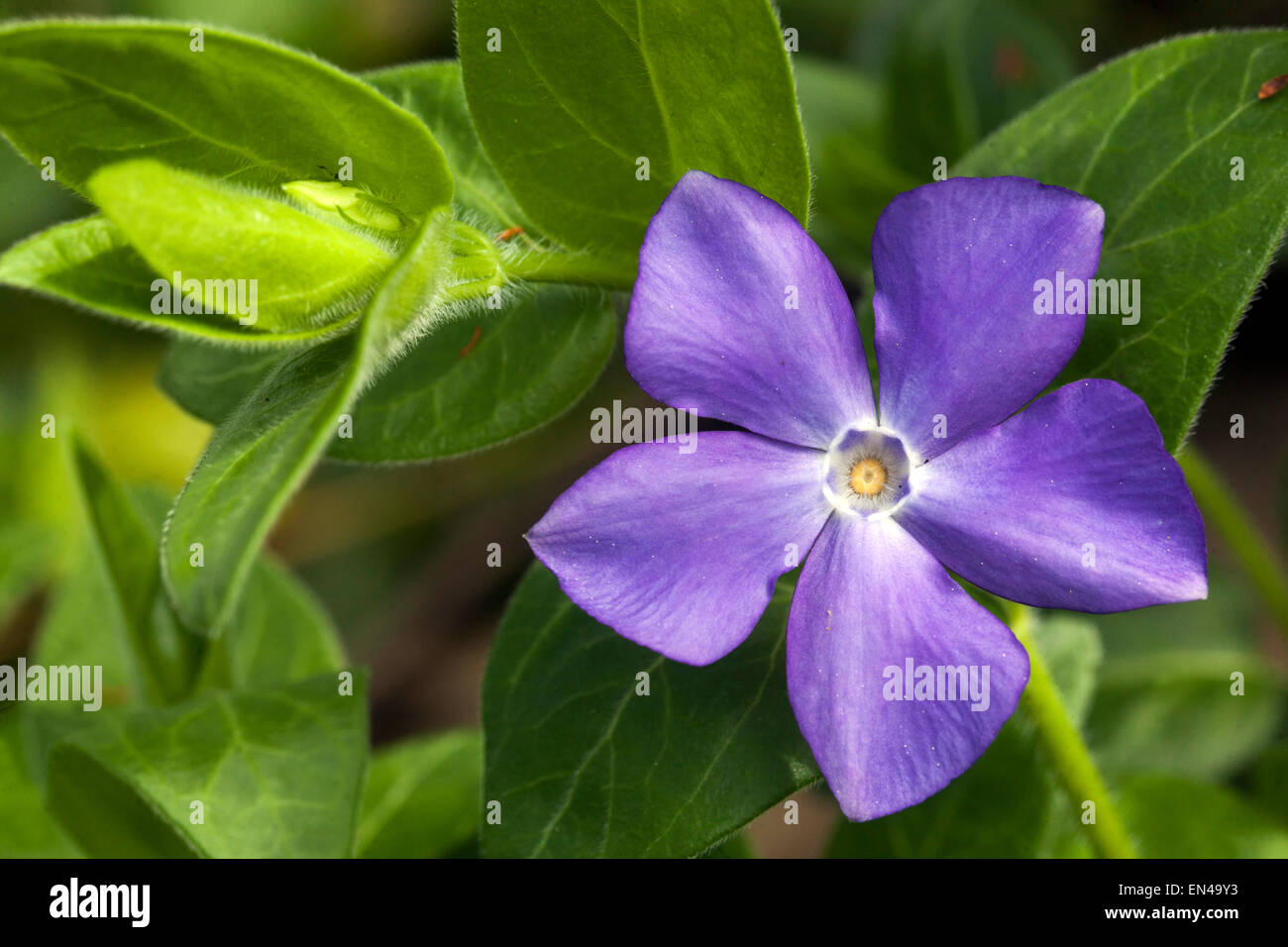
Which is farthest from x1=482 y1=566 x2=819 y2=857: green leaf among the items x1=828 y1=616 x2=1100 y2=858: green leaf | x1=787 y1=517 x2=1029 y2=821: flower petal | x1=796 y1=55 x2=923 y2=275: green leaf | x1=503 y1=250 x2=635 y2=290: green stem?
x1=796 y1=55 x2=923 y2=275: green leaf

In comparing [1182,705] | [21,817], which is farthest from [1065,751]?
[21,817]

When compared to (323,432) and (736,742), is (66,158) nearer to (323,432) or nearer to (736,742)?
(323,432)

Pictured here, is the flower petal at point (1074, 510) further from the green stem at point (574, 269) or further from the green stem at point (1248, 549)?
the green stem at point (1248, 549)

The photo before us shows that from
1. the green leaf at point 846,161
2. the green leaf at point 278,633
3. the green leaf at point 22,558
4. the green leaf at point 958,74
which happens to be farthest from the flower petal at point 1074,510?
the green leaf at point 22,558

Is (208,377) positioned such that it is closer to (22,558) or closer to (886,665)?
(886,665)

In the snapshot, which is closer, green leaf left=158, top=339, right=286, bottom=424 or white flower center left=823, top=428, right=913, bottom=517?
white flower center left=823, top=428, right=913, bottom=517

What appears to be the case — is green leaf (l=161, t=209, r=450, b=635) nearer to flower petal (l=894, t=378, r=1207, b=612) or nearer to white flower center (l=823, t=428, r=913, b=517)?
white flower center (l=823, t=428, r=913, b=517)

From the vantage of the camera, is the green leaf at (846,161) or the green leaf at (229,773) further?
the green leaf at (846,161)
